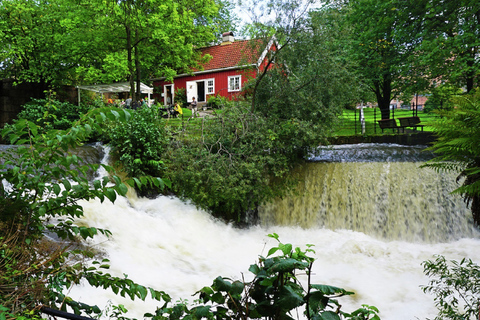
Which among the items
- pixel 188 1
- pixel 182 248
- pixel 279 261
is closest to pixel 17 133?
pixel 279 261

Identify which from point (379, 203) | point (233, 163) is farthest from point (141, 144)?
point (379, 203)

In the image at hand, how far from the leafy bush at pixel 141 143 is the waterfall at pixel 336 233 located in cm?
94

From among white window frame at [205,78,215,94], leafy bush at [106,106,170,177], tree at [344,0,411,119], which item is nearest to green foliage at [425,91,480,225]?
leafy bush at [106,106,170,177]

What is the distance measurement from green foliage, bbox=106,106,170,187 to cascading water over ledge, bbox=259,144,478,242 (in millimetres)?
3656

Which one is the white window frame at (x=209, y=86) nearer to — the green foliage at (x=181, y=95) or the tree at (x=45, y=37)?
the green foliage at (x=181, y=95)

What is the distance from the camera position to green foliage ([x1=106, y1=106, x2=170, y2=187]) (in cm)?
1061

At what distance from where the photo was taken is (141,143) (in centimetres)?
1085

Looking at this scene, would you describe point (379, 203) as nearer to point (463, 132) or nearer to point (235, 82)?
point (463, 132)

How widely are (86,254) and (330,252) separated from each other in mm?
7842

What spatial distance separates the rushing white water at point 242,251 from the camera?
6.51 m

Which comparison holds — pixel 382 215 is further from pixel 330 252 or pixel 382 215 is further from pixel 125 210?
pixel 125 210

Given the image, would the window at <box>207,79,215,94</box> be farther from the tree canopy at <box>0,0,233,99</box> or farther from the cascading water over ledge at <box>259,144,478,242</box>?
the cascading water over ledge at <box>259,144,478,242</box>

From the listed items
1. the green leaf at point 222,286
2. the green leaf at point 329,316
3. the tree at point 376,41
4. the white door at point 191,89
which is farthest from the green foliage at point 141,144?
the white door at point 191,89

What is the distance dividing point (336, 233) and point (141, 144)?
20.4ft
